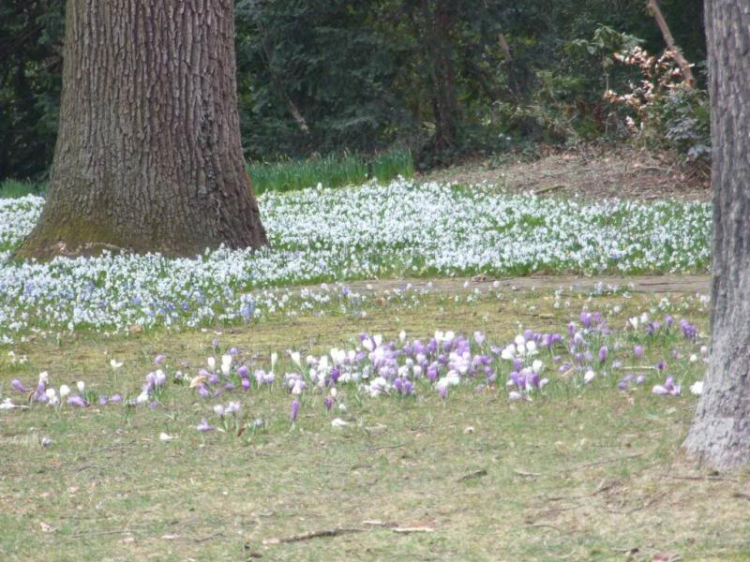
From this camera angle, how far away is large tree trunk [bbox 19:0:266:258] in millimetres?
11203

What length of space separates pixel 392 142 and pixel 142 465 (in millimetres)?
19867

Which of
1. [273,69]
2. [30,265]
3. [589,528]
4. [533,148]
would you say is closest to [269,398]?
[589,528]

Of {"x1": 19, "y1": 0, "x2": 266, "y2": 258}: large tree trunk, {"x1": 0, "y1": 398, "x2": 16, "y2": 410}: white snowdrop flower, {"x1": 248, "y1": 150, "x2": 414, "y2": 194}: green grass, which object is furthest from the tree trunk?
{"x1": 0, "y1": 398, "x2": 16, "y2": 410}: white snowdrop flower

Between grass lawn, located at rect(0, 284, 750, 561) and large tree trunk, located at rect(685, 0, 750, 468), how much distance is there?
0.13 m

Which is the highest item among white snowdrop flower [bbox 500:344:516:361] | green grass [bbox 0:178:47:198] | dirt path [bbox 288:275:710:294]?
green grass [bbox 0:178:47:198]

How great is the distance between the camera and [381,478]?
14.4 feet

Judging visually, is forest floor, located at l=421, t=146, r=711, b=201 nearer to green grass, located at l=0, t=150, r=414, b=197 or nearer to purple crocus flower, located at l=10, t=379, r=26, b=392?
green grass, located at l=0, t=150, r=414, b=197

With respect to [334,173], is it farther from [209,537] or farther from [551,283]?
[209,537]

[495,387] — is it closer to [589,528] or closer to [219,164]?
[589,528]

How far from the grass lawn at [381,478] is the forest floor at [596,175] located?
966cm

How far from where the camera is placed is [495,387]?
219 inches

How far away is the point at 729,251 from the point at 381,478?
4.73 feet

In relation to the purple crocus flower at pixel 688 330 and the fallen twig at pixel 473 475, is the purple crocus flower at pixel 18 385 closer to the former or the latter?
the fallen twig at pixel 473 475

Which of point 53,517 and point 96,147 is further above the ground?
point 96,147
